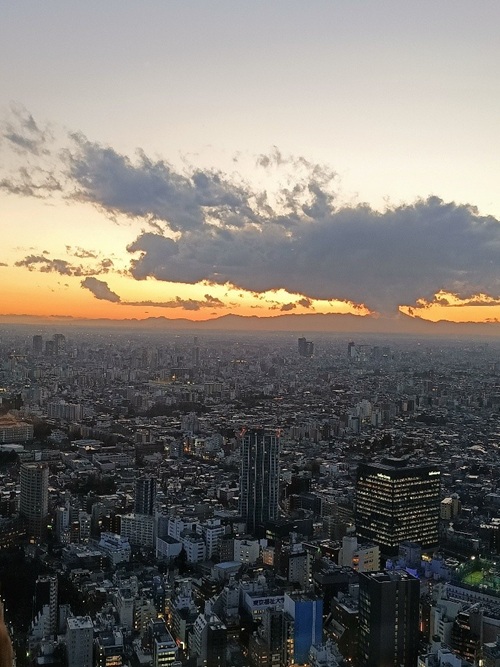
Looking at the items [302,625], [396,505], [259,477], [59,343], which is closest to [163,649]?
[302,625]

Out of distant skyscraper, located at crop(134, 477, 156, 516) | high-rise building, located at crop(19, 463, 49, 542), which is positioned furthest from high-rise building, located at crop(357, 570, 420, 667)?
distant skyscraper, located at crop(134, 477, 156, 516)

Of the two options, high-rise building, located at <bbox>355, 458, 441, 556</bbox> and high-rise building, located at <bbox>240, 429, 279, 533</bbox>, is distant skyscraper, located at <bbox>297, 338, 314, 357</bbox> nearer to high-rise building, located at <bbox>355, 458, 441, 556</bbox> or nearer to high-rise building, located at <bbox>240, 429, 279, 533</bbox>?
high-rise building, located at <bbox>240, 429, 279, 533</bbox>

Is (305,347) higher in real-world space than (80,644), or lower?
higher

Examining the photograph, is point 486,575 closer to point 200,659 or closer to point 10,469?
point 200,659

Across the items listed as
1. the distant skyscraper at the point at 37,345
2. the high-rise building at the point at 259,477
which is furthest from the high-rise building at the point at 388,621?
the distant skyscraper at the point at 37,345

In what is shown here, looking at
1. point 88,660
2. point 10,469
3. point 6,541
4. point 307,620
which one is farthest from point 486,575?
point 10,469

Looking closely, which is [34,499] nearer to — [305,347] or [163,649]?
[163,649]

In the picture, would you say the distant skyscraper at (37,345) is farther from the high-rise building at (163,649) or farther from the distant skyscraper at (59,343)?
the high-rise building at (163,649)
